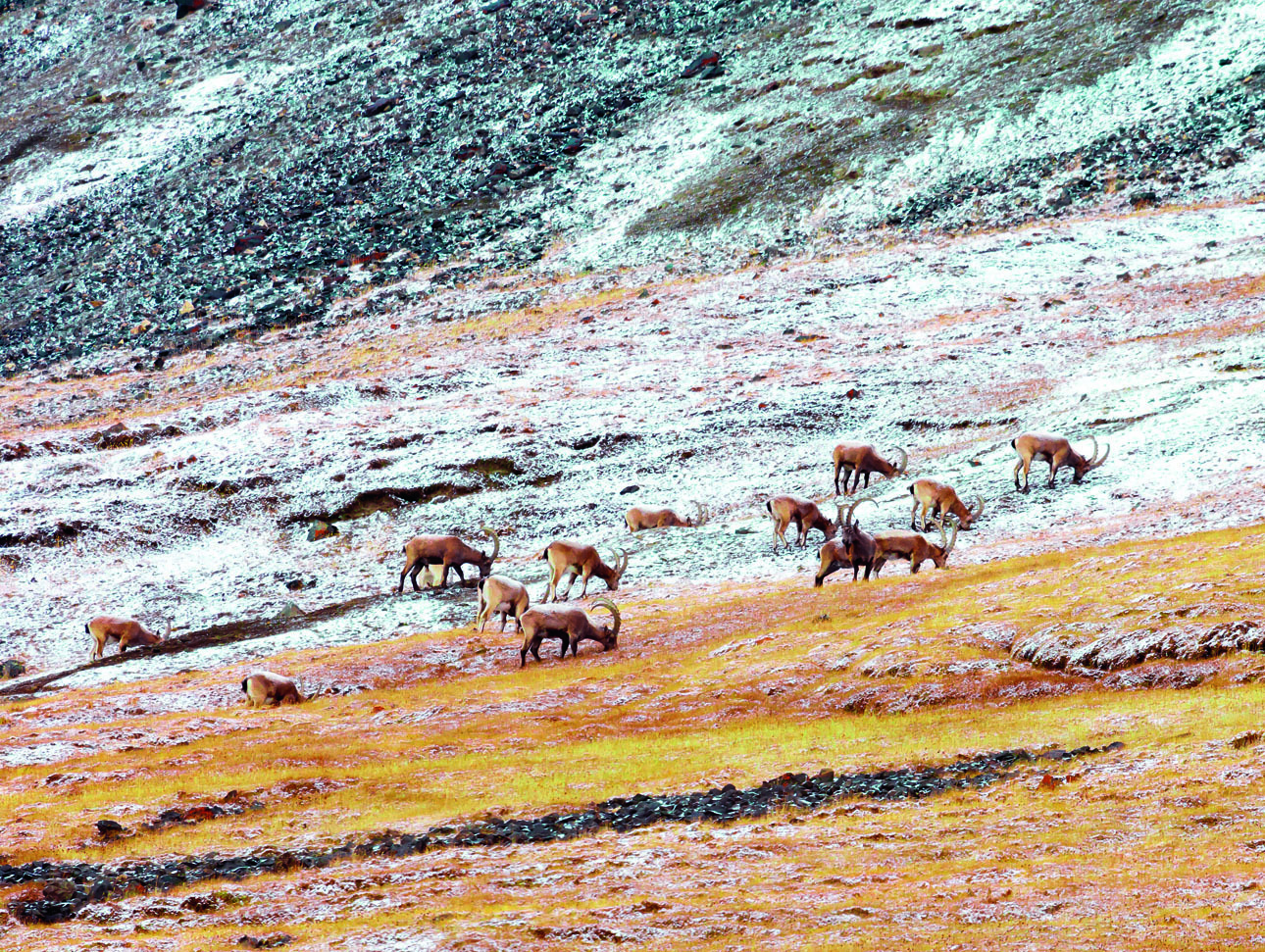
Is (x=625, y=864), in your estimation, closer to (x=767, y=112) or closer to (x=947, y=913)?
(x=947, y=913)

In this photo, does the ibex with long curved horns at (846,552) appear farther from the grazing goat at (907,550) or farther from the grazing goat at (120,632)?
the grazing goat at (120,632)

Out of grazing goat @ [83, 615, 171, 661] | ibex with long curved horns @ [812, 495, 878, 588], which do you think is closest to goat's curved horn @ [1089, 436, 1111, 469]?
ibex with long curved horns @ [812, 495, 878, 588]

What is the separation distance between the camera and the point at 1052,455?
127 ft

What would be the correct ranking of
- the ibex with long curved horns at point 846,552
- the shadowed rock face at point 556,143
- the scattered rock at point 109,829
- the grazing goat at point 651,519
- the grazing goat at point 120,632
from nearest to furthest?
1. the scattered rock at point 109,829
2. the ibex with long curved horns at point 846,552
3. the grazing goat at point 120,632
4. the grazing goat at point 651,519
5. the shadowed rock face at point 556,143

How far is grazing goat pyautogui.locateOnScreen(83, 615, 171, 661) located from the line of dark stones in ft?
64.9

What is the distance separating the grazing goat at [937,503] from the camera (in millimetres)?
36781

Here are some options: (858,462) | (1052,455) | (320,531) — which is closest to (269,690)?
(320,531)

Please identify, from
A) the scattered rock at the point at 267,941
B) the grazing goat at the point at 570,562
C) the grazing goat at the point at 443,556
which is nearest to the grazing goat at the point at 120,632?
the grazing goat at the point at 443,556

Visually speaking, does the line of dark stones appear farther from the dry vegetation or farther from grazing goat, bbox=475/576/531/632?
grazing goat, bbox=475/576/531/632

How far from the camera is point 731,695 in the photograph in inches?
982

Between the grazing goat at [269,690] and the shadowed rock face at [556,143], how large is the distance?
182 ft

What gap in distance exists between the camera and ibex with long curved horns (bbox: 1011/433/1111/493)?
127ft

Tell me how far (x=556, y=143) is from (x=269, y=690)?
75917mm

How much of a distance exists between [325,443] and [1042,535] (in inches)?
1281
